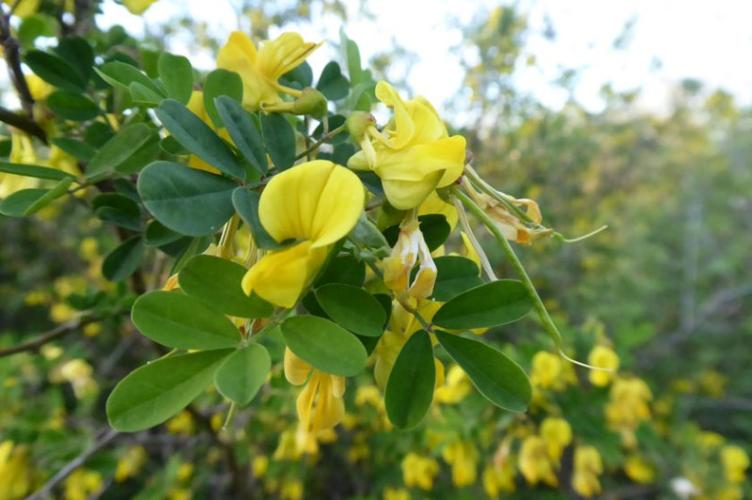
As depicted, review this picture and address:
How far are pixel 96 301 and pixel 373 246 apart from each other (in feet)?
1.97

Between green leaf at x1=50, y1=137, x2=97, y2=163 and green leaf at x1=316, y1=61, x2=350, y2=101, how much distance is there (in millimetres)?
267

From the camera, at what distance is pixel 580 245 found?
9.08ft

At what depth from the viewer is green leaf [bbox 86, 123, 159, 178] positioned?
0.51m

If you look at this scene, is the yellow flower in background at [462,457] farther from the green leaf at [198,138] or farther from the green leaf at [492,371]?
the green leaf at [198,138]

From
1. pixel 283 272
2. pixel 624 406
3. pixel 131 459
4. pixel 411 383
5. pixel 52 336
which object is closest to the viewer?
pixel 283 272

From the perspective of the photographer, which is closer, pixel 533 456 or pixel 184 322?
pixel 184 322

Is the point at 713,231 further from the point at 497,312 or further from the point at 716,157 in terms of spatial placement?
the point at 497,312

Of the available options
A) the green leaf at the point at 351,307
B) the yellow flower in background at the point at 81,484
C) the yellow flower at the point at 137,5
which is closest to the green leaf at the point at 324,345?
the green leaf at the point at 351,307

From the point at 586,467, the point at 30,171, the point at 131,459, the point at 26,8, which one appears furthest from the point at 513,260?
the point at 131,459

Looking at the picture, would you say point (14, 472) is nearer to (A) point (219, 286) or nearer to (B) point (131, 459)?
(B) point (131, 459)

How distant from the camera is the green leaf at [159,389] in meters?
0.37

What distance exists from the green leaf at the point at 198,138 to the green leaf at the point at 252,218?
41 mm

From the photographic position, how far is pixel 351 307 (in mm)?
413

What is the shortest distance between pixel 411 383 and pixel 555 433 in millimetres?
754
